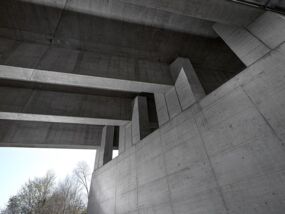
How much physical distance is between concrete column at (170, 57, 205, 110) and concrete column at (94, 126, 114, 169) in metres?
6.62

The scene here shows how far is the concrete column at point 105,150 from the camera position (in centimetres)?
1055

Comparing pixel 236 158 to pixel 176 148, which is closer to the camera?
pixel 236 158

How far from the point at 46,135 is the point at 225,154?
Answer: 11.9m

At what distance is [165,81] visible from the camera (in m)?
8.02

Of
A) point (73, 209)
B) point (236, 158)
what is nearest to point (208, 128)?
point (236, 158)

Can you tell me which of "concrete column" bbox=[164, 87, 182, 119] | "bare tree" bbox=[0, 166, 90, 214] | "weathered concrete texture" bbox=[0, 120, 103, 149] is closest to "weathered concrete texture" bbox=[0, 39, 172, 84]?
"concrete column" bbox=[164, 87, 182, 119]

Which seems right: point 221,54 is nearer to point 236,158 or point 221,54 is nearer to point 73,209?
point 236,158

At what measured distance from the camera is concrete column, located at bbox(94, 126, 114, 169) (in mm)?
10555

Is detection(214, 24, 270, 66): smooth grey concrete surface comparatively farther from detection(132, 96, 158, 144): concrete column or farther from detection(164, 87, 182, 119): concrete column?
detection(132, 96, 158, 144): concrete column

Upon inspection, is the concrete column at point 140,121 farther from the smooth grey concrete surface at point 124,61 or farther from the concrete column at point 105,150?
the concrete column at point 105,150

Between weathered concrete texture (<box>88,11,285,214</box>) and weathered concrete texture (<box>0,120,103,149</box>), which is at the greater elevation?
weathered concrete texture (<box>0,120,103,149</box>)

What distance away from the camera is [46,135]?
36.6 feet

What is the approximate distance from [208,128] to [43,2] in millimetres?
8722

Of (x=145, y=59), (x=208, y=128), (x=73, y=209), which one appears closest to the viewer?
(x=208, y=128)
